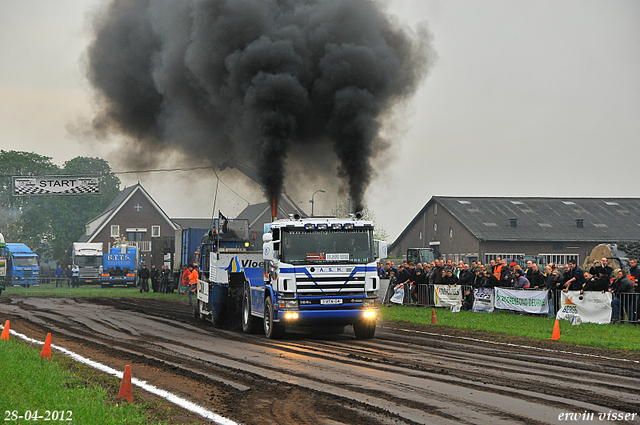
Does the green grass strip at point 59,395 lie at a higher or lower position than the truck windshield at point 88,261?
lower

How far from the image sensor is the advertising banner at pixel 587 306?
65.4ft

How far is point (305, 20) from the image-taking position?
24672mm

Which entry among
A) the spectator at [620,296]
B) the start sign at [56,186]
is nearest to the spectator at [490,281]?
the spectator at [620,296]

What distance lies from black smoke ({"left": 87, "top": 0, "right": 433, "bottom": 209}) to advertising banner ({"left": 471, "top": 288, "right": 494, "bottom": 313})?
207 inches

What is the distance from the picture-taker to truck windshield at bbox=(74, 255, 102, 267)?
59.1 metres

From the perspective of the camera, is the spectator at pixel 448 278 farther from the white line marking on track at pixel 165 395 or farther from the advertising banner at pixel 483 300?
the white line marking on track at pixel 165 395

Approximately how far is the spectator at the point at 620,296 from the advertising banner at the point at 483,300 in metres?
4.92

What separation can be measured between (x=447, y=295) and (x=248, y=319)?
9.49 meters

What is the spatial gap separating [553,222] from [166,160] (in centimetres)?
4292

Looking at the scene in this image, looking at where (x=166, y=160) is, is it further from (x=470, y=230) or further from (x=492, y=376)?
(x=470, y=230)

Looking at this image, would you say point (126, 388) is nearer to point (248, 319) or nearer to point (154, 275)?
point (248, 319)

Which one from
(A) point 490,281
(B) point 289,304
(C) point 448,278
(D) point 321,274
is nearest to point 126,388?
(B) point 289,304

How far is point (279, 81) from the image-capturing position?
23.2 meters

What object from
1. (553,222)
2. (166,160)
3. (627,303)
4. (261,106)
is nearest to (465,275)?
(627,303)
